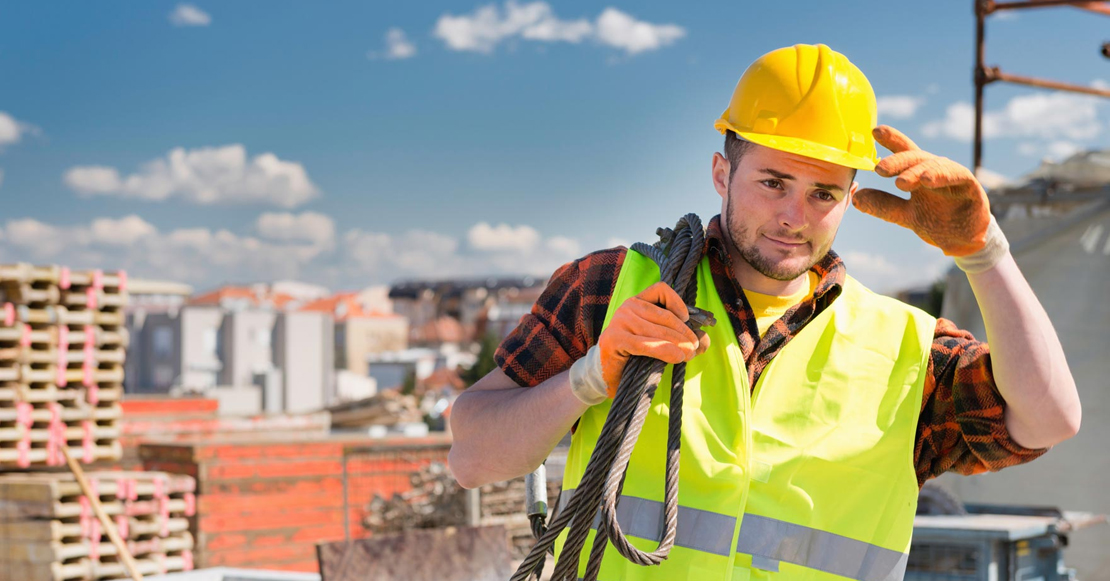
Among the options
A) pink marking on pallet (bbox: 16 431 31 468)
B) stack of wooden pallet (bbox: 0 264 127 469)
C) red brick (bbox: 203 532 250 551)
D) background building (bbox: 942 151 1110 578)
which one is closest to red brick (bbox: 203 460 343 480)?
red brick (bbox: 203 532 250 551)

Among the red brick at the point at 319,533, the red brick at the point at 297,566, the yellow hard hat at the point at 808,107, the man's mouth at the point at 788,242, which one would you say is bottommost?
the red brick at the point at 297,566

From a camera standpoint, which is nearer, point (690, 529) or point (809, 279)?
point (690, 529)

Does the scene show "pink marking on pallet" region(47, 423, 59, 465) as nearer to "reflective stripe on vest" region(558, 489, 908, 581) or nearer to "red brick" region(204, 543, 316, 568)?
"red brick" region(204, 543, 316, 568)

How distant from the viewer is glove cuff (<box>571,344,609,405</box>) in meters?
2.17

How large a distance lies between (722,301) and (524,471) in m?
0.60

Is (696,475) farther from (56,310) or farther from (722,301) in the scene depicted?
(56,310)

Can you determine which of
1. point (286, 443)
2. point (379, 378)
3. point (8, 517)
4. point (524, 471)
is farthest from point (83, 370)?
point (379, 378)

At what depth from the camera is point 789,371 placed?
91.4 inches

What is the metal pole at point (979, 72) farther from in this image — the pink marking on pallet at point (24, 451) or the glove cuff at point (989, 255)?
the pink marking on pallet at point (24, 451)

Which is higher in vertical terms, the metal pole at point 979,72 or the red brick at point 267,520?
the metal pole at point 979,72

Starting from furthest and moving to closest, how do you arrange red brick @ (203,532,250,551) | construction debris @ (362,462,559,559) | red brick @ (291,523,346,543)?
1. red brick @ (291,523,346,543)
2. red brick @ (203,532,250,551)
3. construction debris @ (362,462,559,559)

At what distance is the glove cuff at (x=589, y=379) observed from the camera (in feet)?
7.11

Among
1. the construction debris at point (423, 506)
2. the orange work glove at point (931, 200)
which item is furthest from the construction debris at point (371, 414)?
the orange work glove at point (931, 200)

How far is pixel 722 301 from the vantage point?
240 centimetres
